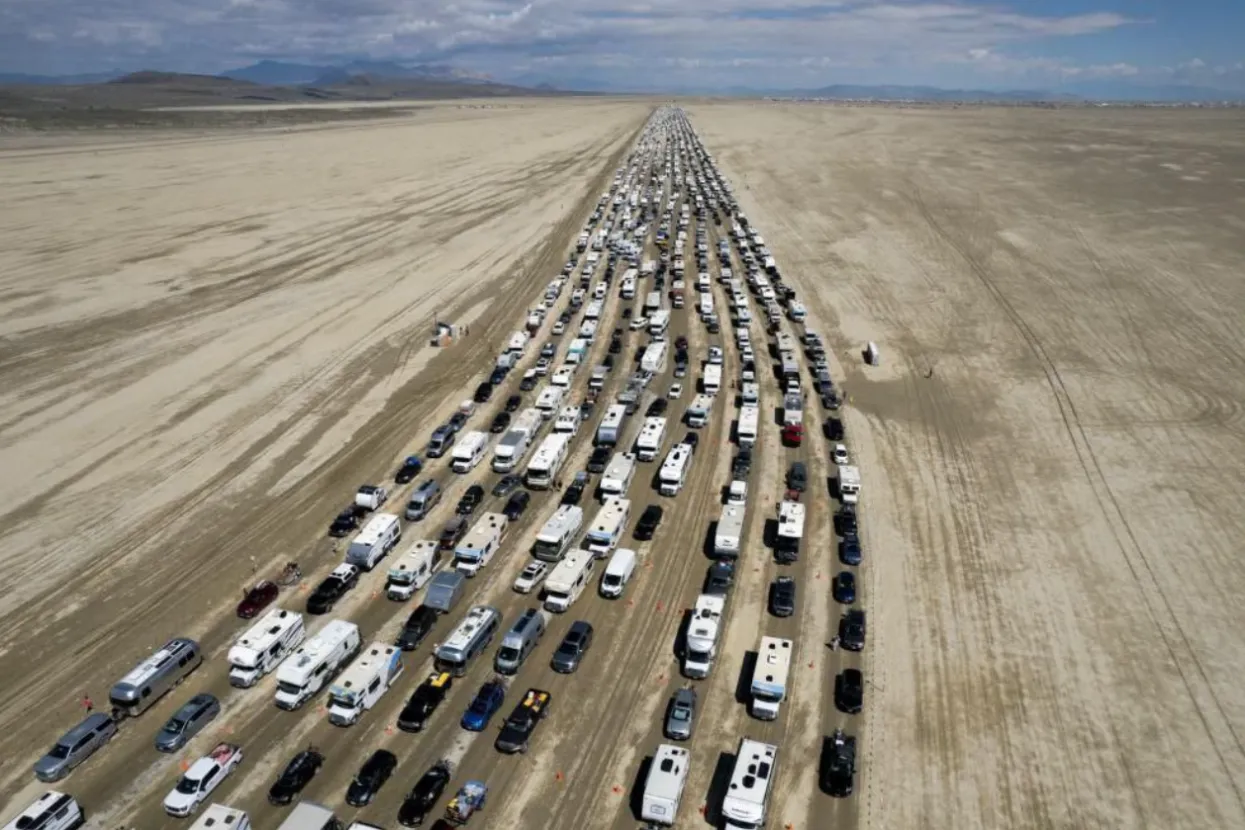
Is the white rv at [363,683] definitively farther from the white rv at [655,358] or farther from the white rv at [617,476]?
the white rv at [655,358]

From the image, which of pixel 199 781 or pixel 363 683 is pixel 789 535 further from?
pixel 199 781

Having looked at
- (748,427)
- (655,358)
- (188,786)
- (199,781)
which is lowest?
(188,786)

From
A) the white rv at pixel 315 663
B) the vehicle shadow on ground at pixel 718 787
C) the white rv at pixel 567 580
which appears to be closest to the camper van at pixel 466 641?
the white rv at pixel 567 580

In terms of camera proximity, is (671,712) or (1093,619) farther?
(1093,619)

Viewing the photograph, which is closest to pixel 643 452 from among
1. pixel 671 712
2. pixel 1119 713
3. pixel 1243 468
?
Result: pixel 671 712

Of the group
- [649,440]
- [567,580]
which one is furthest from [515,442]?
[567,580]

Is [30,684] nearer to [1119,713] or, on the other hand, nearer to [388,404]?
[388,404]

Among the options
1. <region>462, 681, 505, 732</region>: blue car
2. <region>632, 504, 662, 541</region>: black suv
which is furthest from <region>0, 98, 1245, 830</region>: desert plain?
<region>632, 504, 662, 541</region>: black suv
